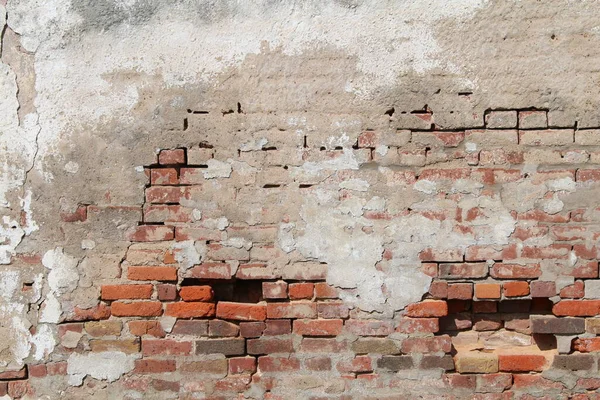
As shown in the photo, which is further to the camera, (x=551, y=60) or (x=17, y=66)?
(x=17, y=66)

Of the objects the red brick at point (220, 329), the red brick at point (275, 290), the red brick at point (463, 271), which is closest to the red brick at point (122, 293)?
the red brick at point (220, 329)

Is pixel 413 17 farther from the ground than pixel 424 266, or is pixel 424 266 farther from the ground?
pixel 413 17

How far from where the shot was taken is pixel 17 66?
2.93 m

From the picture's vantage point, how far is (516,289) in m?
2.75

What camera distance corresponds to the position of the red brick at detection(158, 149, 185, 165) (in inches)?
113

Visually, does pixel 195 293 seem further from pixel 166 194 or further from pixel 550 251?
pixel 550 251

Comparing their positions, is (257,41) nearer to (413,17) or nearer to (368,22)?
(368,22)

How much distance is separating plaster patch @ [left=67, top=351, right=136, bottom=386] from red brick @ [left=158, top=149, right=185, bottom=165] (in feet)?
2.97

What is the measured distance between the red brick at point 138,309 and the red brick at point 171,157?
0.65 metres

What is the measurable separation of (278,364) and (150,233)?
0.84 m

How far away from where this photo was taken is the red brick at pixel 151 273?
2.86 m

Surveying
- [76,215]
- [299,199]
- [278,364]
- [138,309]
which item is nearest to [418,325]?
[278,364]

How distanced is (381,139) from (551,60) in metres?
0.83

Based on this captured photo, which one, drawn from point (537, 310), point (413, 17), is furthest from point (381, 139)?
point (537, 310)
